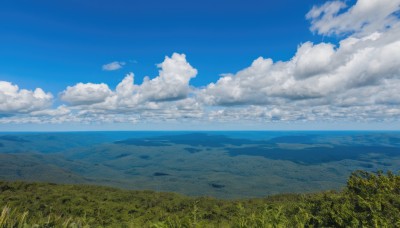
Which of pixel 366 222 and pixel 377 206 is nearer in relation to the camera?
pixel 366 222

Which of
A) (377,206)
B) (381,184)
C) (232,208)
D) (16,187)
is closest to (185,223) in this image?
(377,206)

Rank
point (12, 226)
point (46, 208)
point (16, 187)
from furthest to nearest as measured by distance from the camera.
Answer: point (16, 187), point (46, 208), point (12, 226)

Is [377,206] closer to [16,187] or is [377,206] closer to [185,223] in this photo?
[185,223]

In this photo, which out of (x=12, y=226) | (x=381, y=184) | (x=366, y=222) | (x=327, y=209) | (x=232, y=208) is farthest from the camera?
(x=232, y=208)

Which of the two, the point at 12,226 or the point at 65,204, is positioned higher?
the point at 12,226

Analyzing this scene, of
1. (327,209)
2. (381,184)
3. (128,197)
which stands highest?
(381,184)

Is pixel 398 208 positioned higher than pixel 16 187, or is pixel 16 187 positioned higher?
pixel 398 208

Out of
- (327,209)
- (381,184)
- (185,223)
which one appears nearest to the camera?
(185,223)

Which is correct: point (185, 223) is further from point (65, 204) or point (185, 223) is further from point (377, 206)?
point (65, 204)

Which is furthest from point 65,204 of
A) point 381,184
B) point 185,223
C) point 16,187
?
point 381,184
